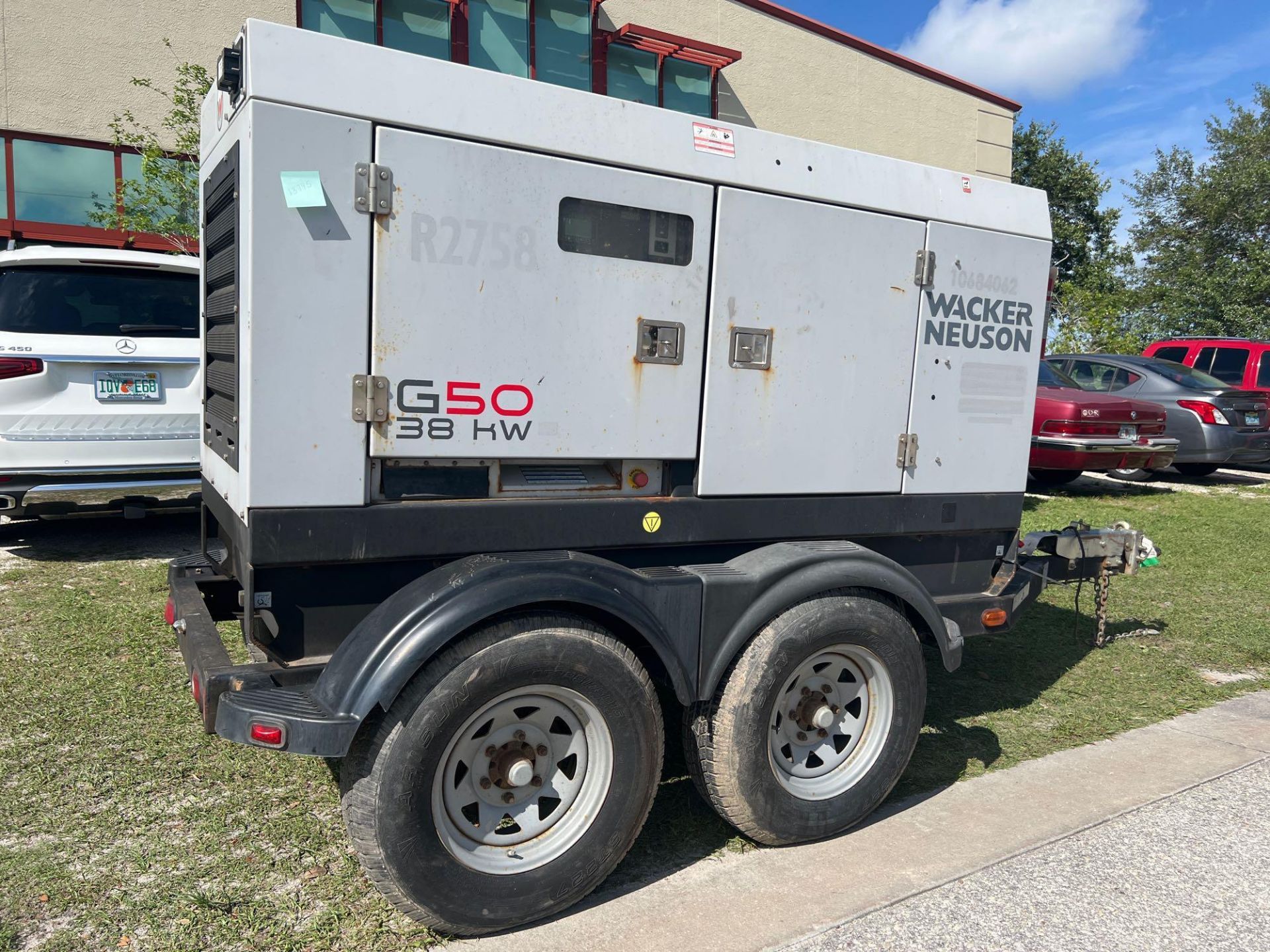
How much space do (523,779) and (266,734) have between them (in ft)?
2.42

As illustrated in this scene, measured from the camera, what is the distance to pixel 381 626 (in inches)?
99.4

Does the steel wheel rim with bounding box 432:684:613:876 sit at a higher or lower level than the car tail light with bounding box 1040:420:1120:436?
lower

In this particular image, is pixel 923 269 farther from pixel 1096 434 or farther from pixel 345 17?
pixel 345 17

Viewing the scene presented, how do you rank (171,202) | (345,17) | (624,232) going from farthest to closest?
(345,17), (171,202), (624,232)

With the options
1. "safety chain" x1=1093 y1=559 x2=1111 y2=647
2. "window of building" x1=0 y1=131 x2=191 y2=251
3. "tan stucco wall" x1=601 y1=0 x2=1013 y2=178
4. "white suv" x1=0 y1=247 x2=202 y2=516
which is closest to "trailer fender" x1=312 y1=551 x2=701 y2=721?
"safety chain" x1=1093 y1=559 x2=1111 y2=647

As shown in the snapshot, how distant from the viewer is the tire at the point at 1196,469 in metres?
13.4

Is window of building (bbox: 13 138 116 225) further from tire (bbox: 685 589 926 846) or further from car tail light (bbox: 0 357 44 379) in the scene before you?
tire (bbox: 685 589 926 846)

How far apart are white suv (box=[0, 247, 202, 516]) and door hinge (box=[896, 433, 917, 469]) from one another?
3998 millimetres

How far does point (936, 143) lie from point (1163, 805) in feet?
63.6

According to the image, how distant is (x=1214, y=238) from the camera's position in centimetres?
3350

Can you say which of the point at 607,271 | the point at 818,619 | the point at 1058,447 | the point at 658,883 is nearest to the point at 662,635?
the point at 818,619

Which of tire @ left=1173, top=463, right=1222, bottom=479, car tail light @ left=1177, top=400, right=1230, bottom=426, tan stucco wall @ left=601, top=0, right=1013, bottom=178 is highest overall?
tan stucco wall @ left=601, top=0, right=1013, bottom=178

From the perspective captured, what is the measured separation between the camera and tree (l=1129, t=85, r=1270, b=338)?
100ft

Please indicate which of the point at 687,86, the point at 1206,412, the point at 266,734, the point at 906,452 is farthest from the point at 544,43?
the point at 266,734
